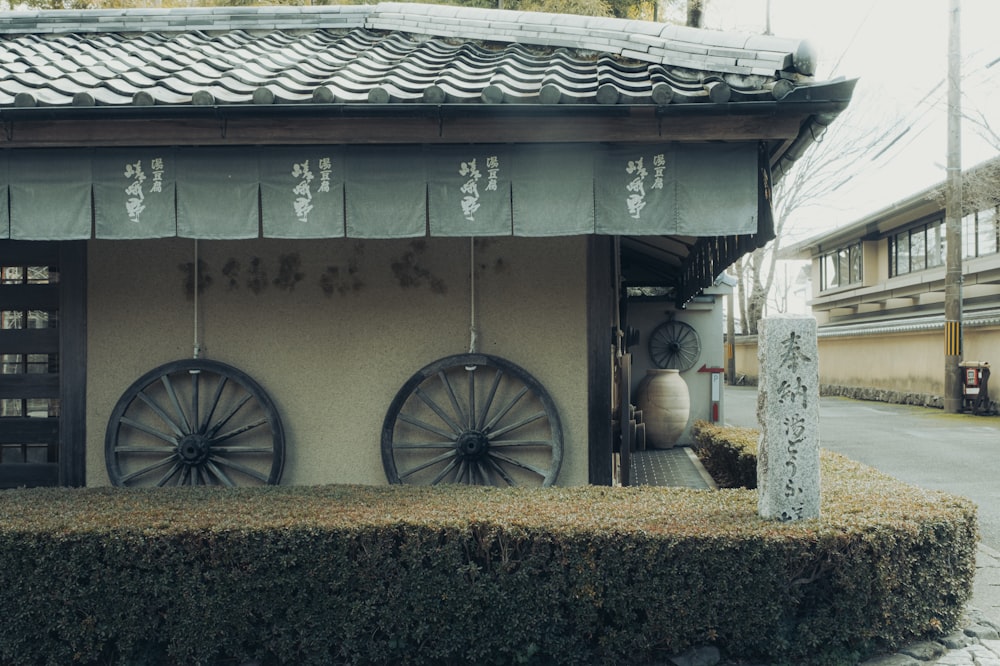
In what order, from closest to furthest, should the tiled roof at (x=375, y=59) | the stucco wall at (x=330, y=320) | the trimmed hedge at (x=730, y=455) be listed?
the tiled roof at (x=375, y=59)
the stucco wall at (x=330, y=320)
the trimmed hedge at (x=730, y=455)

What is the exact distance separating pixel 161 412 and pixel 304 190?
8.01 feet

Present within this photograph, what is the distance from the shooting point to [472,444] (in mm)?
6812

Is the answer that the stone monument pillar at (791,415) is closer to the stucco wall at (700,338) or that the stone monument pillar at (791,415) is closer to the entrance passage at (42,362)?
the entrance passage at (42,362)

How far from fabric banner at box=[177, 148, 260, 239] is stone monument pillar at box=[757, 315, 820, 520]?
385cm

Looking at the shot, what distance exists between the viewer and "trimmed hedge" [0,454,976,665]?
4637mm

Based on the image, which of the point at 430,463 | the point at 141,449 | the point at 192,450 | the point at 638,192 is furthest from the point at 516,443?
the point at 141,449

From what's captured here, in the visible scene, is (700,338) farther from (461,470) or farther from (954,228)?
(461,470)

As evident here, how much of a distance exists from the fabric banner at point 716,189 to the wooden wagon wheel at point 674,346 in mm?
10223

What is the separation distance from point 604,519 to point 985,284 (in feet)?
78.9

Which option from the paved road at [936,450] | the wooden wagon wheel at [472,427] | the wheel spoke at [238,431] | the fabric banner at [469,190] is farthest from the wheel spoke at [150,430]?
the paved road at [936,450]

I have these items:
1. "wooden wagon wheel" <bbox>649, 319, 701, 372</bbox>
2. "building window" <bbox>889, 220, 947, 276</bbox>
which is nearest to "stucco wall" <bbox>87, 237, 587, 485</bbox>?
"wooden wagon wheel" <bbox>649, 319, 701, 372</bbox>

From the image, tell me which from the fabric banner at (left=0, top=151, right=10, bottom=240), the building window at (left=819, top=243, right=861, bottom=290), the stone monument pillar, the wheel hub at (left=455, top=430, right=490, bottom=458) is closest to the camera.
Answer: the stone monument pillar

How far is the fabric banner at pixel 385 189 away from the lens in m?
6.11

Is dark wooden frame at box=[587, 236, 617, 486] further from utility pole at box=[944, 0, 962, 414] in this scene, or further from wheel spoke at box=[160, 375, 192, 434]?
utility pole at box=[944, 0, 962, 414]
